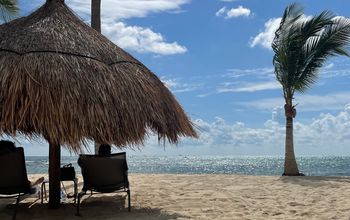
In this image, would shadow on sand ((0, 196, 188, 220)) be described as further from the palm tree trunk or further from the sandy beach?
the palm tree trunk

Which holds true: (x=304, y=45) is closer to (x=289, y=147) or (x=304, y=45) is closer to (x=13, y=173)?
(x=289, y=147)

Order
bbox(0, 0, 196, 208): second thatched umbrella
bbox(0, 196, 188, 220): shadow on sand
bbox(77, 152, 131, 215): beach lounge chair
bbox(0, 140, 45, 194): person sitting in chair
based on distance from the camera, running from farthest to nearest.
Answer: bbox(77, 152, 131, 215): beach lounge chair → bbox(0, 196, 188, 220): shadow on sand → bbox(0, 140, 45, 194): person sitting in chair → bbox(0, 0, 196, 208): second thatched umbrella

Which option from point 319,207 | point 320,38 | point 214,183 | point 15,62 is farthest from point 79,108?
point 320,38

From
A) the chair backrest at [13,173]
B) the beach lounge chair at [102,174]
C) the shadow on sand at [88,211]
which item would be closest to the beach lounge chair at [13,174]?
the chair backrest at [13,173]

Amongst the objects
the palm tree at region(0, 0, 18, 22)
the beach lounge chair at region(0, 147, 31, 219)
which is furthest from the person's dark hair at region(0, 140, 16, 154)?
the palm tree at region(0, 0, 18, 22)

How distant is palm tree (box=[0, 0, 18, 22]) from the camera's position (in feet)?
40.8

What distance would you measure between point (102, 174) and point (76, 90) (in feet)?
4.18

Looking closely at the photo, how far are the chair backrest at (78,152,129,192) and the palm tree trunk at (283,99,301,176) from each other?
6.54m

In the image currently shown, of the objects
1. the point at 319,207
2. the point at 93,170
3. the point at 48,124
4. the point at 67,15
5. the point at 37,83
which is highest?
the point at 67,15

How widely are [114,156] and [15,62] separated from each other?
6.23 ft

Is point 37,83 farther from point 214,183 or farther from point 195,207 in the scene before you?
point 214,183

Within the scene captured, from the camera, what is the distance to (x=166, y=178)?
36.0 ft

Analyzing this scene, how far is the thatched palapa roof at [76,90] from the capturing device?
5.67 m

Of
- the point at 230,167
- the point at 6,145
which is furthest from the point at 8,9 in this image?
the point at 230,167
